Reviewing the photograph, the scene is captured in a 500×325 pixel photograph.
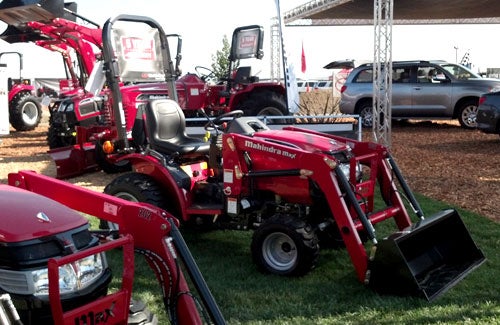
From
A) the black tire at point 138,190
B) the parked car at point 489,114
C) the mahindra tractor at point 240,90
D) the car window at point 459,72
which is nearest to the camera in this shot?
the black tire at point 138,190

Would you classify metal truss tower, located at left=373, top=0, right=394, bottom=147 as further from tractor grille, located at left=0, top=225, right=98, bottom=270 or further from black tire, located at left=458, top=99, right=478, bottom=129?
tractor grille, located at left=0, top=225, right=98, bottom=270

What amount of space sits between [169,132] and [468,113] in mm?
10795

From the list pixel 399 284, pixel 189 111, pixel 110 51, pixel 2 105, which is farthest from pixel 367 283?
pixel 2 105

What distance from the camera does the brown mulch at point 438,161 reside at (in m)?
7.45

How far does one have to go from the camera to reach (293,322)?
142 inches

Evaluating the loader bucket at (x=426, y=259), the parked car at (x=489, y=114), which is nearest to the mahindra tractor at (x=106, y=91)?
the parked car at (x=489, y=114)

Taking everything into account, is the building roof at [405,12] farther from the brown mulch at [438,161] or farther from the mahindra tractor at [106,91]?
the mahindra tractor at [106,91]

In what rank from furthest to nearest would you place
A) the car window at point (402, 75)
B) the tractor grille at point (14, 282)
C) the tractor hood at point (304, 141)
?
the car window at point (402, 75)
the tractor hood at point (304, 141)
the tractor grille at point (14, 282)

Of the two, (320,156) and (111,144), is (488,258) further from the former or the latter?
(111,144)

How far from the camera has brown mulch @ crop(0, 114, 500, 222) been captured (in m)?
7.45

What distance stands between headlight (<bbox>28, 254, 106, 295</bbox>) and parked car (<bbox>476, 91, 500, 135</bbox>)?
33.3ft

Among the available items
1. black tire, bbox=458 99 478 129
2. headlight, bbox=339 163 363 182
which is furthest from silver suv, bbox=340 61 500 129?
headlight, bbox=339 163 363 182

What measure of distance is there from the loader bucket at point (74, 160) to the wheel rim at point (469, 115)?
369 inches

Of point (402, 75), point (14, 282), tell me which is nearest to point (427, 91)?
point (402, 75)
